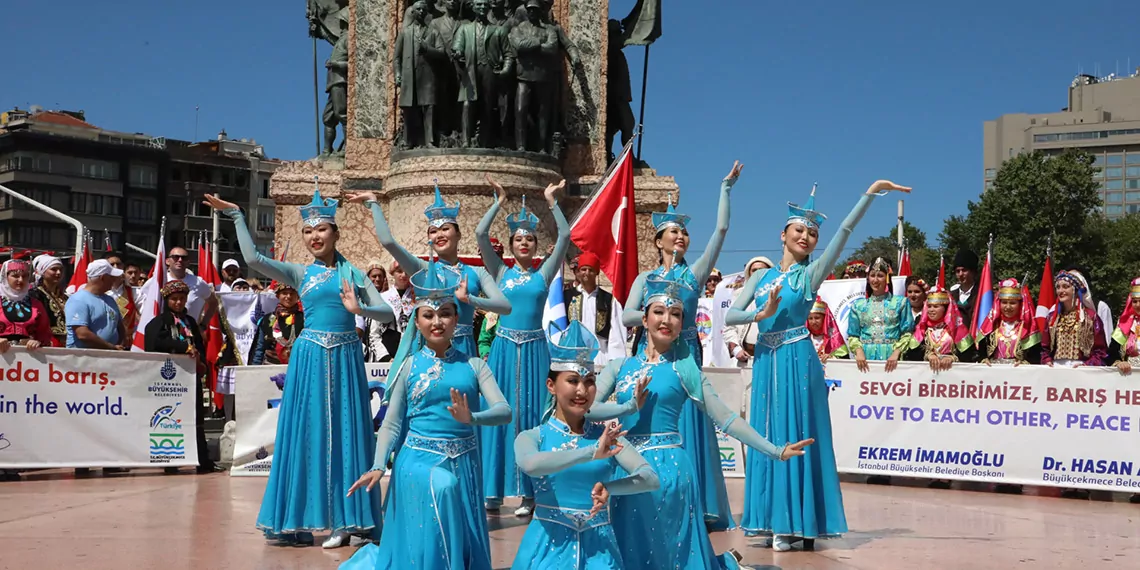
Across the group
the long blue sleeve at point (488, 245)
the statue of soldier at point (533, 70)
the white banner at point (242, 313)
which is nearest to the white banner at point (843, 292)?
the statue of soldier at point (533, 70)

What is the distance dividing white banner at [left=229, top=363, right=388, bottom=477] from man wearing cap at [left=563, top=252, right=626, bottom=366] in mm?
1969

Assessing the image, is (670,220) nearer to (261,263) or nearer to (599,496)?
(261,263)

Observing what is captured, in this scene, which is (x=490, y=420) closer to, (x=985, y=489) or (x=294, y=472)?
(x=294, y=472)

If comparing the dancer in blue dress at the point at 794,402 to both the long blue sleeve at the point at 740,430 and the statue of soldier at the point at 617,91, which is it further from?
the statue of soldier at the point at 617,91

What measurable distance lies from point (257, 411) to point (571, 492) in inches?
262

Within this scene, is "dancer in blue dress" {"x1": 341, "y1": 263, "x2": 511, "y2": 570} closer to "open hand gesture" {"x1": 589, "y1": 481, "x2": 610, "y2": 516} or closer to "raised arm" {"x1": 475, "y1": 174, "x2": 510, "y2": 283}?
"open hand gesture" {"x1": 589, "y1": 481, "x2": 610, "y2": 516}

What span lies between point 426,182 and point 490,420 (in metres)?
9.30

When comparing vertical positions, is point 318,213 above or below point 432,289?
above

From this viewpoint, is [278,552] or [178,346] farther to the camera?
[178,346]

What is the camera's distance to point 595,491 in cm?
521

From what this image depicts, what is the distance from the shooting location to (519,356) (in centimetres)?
894

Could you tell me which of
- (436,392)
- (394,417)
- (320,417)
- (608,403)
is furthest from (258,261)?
(608,403)

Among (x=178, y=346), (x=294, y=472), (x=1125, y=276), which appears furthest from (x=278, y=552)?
(x=1125, y=276)

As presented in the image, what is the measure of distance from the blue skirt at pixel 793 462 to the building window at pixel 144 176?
90.9 meters
